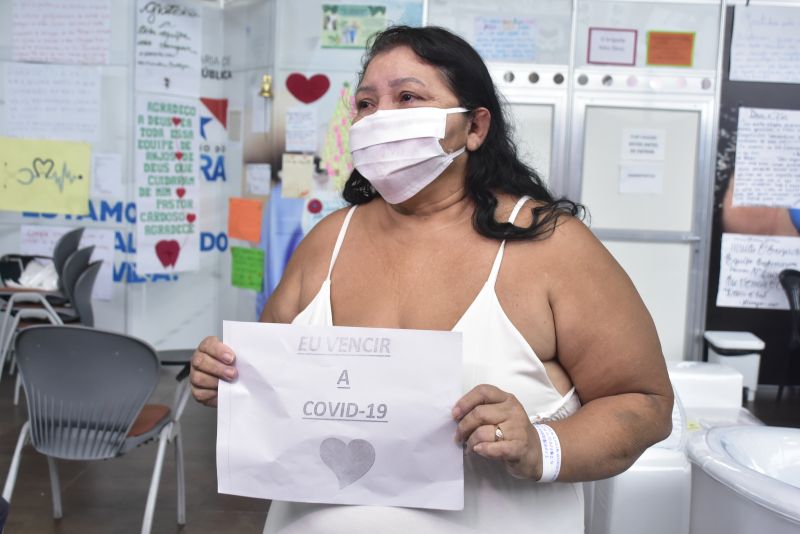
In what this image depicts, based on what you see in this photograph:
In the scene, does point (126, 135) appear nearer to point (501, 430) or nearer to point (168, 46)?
point (168, 46)

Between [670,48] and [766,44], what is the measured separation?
706 mm

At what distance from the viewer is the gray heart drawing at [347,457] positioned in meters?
1.19

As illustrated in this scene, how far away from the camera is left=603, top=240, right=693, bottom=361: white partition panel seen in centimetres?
536

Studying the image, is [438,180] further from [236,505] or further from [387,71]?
[236,505]

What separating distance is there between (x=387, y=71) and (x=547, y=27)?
14.0 feet

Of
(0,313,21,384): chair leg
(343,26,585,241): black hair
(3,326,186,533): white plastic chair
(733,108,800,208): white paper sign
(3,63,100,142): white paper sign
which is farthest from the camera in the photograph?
(3,63,100,142): white paper sign

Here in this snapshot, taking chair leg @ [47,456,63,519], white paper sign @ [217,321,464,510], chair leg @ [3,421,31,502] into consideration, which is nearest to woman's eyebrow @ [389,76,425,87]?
white paper sign @ [217,321,464,510]

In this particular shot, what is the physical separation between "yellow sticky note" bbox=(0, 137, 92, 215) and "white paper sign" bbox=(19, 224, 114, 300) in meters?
0.15

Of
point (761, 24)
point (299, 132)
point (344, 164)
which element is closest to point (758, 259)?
point (761, 24)

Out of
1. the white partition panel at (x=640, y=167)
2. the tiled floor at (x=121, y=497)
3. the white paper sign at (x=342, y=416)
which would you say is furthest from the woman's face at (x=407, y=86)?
the white partition panel at (x=640, y=167)

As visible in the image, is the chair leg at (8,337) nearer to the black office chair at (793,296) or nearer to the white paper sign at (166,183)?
the white paper sign at (166,183)

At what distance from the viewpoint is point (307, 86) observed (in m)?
5.33

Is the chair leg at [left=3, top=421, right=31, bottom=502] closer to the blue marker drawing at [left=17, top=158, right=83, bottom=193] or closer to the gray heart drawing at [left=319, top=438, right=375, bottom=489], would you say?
the gray heart drawing at [left=319, top=438, right=375, bottom=489]

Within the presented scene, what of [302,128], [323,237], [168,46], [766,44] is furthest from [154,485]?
[766,44]
